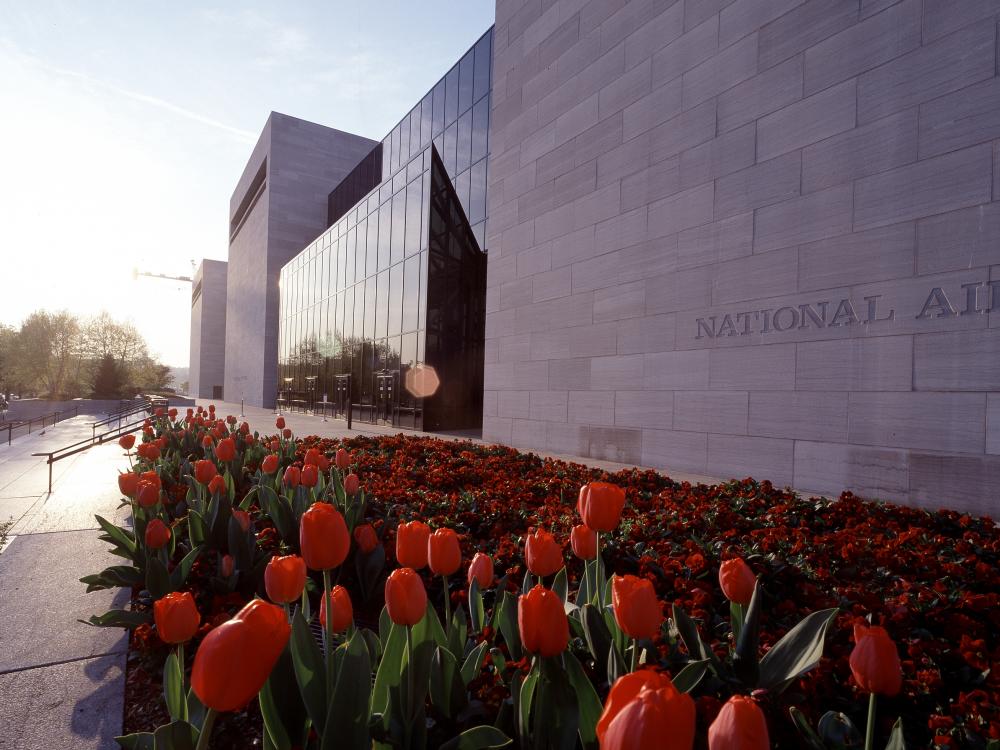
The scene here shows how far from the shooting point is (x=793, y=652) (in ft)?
5.54

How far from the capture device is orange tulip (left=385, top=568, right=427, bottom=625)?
144 cm

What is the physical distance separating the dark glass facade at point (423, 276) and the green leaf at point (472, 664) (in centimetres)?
1635

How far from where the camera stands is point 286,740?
137 cm

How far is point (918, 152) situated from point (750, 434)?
375cm

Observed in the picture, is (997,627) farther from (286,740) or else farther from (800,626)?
(286,740)

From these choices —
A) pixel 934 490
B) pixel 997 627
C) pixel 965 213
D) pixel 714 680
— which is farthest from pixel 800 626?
pixel 965 213

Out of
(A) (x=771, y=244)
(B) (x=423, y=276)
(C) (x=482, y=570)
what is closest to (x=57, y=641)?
(C) (x=482, y=570)

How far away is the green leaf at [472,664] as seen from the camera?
1.78 metres

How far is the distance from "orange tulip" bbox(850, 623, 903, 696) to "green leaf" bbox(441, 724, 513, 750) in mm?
827

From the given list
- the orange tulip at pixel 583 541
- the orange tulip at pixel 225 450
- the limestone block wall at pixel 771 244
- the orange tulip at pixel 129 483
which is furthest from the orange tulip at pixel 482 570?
the limestone block wall at pixel 771 244

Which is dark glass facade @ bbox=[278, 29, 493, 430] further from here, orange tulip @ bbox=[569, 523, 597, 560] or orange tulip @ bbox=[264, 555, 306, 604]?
orange tulip @ bbox=[264, 555, 306, 604]

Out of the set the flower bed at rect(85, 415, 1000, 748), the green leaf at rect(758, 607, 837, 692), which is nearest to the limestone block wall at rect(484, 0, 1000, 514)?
the flower bed at rect(85, 415, 1000, 748)

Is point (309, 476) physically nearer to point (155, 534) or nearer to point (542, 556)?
point (155, 534)

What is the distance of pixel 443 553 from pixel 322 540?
0.43m
